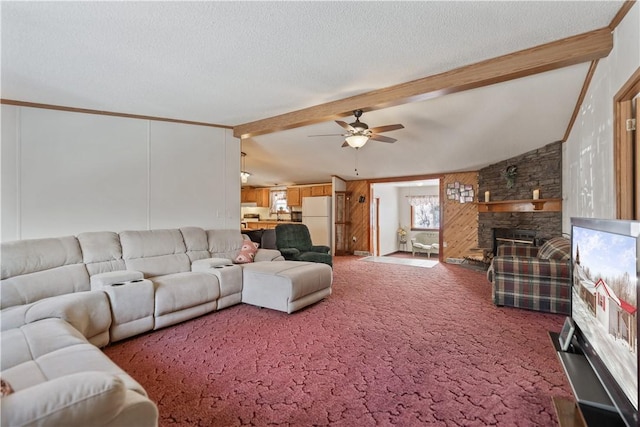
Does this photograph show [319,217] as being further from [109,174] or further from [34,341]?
[34,341]

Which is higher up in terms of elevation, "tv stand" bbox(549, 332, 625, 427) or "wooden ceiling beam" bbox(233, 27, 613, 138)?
"wooden ceiling beam" bbox(233, 27, 613, 138)

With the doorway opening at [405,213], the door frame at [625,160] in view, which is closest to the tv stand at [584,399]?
the door frame at [625,160]

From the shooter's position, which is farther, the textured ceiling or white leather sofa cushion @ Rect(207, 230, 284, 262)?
white leather sofa cushion @ Rect(207, 230, 284, 262)

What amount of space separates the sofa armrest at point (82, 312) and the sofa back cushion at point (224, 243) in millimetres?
1763

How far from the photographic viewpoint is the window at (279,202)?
9617mm

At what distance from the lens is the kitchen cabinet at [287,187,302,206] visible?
8.98 m

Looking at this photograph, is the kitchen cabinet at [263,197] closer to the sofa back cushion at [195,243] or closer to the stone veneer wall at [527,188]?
the sofa back cushion at [195,243]

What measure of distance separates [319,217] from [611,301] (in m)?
7.04

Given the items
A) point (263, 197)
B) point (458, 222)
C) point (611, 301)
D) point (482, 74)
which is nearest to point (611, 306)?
point (611, 301)

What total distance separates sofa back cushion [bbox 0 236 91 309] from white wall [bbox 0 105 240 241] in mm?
656

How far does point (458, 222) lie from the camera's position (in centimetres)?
694

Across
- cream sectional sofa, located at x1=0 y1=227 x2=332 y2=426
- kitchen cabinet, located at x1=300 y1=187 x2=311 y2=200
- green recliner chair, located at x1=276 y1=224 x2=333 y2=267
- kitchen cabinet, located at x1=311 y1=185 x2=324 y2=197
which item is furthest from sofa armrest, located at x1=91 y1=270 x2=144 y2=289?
kitchen cabinet, located at x1=300 y1=187 x2=311 y2=200

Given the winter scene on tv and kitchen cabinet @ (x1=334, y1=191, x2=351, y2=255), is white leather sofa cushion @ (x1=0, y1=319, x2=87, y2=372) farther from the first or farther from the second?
kitchen cabinet @ (x1=334, y1=191, x2=351, y2=255)

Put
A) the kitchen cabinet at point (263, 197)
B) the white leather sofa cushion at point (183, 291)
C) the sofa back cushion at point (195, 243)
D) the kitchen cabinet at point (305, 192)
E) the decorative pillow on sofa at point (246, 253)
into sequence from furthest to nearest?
1. the kitchen cabinet at point (263, 197)
2. the kitchen cabinet at point (305, 192)
3. the decorative pillow on sofa at point (246, 253)
4. the sofa back cushion at point (195, 243)
5. the white leather sofa cushion at point (183, 291)
